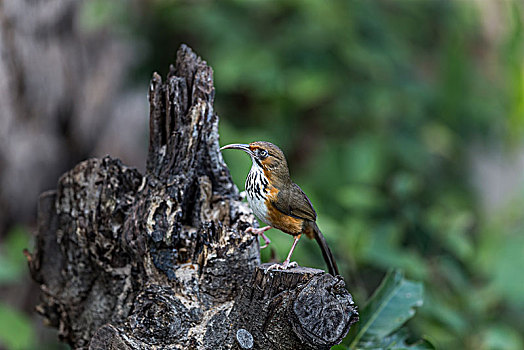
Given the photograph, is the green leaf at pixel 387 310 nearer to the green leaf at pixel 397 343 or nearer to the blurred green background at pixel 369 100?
the green leaf at pixel 397 343

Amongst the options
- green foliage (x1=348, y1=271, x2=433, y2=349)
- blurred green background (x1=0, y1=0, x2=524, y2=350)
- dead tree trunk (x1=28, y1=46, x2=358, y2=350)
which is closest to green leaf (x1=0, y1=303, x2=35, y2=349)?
blurred green background (x1=0, y1=0, x2=524, y2=350)

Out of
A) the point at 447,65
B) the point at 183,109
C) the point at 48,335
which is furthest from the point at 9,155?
the point at 447,65

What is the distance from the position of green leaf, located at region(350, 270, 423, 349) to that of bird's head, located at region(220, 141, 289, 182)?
42cm

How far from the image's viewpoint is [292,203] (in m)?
0.91

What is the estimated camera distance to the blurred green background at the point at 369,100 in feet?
8.44

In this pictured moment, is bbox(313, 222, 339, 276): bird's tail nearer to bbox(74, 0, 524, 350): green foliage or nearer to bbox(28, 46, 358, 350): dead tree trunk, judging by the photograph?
bbox(28, 46, 358, 350): dead tree trunk

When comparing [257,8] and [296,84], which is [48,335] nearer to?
[296,84]

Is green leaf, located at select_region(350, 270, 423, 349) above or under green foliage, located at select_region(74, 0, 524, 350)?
under

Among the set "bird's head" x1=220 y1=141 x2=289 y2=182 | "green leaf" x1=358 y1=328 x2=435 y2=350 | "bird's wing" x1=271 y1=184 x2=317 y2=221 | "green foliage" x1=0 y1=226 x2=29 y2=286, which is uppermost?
"bird's head" x1=220 y1=141 x2=289 y2=182

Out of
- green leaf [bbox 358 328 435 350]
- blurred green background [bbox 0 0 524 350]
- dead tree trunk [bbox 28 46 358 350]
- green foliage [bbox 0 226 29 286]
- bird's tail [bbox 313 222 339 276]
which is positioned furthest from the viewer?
blurred green background [bbox 0 0 524 350]

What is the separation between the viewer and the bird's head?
908mm

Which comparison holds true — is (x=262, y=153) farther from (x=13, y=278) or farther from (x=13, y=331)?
(x=13, y=278)

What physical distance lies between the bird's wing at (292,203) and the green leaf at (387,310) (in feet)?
1.14

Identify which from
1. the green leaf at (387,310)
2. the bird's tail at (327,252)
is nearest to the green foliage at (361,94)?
the green leaf at (387,310)
